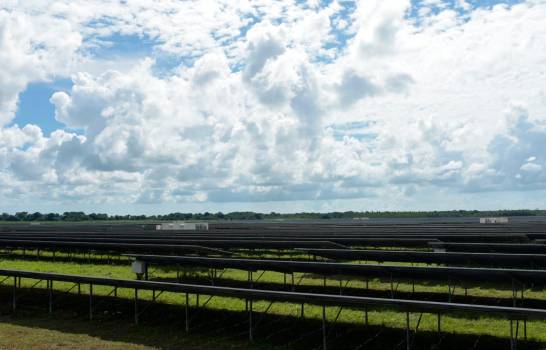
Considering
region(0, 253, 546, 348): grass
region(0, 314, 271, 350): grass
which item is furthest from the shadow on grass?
region(0, 253, 546, 348): grass

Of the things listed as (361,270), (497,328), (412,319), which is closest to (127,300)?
(361,270)

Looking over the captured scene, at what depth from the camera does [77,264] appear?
2364 centimetres

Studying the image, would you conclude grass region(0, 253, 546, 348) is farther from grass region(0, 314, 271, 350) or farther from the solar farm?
grass region(0, 314, 271, 350)

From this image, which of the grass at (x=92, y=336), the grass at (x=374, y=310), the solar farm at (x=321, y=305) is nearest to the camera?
the grass at (x=92, y=336)

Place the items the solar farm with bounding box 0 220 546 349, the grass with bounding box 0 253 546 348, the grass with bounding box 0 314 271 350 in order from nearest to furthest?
the grass with bounding box 0 314 271 350 < the solar farm with bounding box 0 220 546 349 < the grass with bounding box 0 253 546 348

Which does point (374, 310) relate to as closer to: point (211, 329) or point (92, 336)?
point (211, 329)

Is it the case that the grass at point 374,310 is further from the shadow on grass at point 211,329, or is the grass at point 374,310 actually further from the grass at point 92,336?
the grass at point 92,336

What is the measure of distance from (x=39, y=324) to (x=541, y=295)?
12.6 meters

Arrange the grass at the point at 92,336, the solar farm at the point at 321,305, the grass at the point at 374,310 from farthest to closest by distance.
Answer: the grass at the point at 374,310
the solar farm at the point at 321,305
the grass at the point at 92,336

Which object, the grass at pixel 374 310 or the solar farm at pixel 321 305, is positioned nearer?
the solar farm at pixel 321 305

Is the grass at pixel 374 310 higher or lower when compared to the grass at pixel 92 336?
lower

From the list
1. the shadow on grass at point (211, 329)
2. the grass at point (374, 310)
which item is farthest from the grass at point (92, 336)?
the grass at point (374, 310)

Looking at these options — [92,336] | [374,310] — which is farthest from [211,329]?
[374,310]

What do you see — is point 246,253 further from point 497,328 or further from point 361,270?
point 497,328
